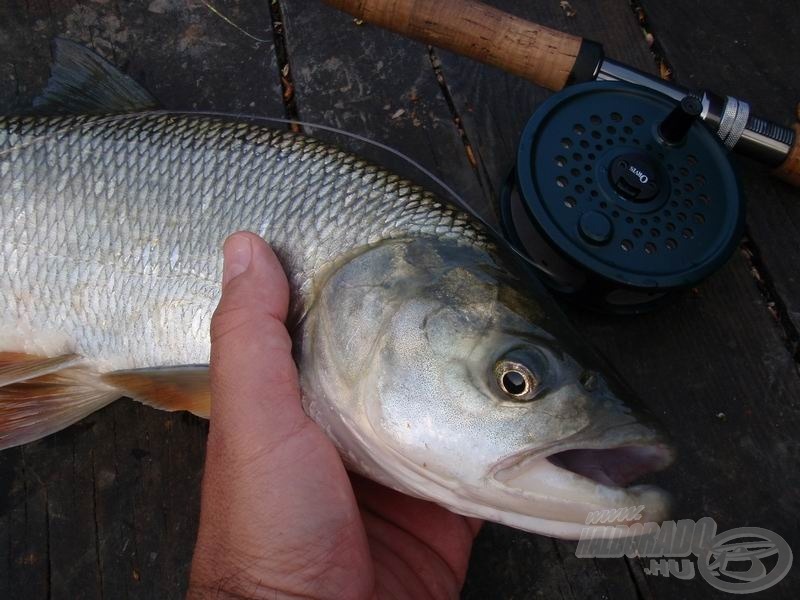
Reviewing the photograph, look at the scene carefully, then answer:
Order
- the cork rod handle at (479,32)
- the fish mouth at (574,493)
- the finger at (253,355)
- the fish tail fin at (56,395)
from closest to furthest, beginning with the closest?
the fish mouth at (574,493) < the finger at (253,355) < the fish tail fin at (56,395) < the cork rod handle at (479,32)

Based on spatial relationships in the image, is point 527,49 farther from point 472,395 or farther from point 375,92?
point 472,395

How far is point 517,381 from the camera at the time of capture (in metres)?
1.10

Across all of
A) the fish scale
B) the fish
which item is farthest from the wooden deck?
the fish scale

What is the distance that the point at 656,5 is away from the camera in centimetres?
228

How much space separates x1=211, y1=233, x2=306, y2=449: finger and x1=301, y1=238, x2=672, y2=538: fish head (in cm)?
10

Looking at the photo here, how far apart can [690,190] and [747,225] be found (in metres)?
0.44

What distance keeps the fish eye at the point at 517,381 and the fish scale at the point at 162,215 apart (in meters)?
0.34

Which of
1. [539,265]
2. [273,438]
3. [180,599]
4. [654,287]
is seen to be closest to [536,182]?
[539,265]

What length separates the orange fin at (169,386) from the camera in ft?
4.56

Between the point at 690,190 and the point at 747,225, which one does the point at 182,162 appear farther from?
the point at 747,225

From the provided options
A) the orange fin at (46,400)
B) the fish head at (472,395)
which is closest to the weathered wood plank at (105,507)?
the orange fin at (46,400)

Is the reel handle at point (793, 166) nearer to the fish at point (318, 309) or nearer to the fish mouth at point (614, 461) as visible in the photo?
the fish at point (318, 309)

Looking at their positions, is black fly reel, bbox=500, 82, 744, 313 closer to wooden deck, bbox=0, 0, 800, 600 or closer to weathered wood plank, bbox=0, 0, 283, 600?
wooden deck, bbox=0, 0, 800, 600

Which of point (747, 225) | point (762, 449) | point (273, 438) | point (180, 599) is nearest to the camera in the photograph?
point (273, 438)
